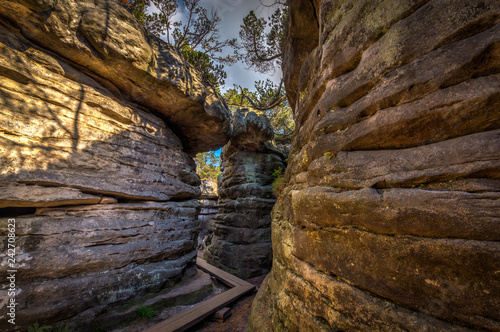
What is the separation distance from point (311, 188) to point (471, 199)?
162cm

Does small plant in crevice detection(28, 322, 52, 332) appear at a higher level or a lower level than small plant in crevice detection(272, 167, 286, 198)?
lower

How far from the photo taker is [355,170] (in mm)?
2375

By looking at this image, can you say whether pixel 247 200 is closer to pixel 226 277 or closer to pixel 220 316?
pixel 226 277

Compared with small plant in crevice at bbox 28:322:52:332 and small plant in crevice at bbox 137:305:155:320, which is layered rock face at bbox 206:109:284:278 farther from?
small plant in crevice at bbox 28:322:52:332

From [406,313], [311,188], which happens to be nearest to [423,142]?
[311,188]

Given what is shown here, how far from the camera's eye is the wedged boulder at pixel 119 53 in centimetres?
401

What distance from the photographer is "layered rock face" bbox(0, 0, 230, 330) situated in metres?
3.83

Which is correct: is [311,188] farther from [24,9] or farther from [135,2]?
[135,2]

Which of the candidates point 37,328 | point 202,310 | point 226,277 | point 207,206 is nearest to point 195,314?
point 202,310

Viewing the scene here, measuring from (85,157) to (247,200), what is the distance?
729cm

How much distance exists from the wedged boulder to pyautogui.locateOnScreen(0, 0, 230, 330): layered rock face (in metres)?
0.03

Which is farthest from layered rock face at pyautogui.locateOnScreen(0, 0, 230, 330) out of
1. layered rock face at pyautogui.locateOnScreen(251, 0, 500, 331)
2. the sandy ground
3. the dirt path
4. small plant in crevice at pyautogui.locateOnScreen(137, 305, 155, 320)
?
layered rock face at pyautogui.locateOnScreen(251, 0, 500, 331)

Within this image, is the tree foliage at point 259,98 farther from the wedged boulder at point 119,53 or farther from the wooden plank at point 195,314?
the wooden plank at point 195,314

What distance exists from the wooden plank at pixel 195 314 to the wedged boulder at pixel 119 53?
6.32 meters
